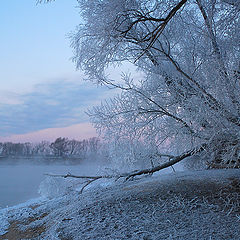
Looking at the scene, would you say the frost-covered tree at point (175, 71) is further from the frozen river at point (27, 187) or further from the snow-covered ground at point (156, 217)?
the frozen river at point (27, 187)

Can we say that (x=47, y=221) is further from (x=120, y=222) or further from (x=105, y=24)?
(x=105, y=24)

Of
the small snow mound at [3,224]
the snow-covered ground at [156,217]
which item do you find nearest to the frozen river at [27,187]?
the small snow mound at [3,224]

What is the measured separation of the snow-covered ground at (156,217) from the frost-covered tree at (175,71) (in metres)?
0.69

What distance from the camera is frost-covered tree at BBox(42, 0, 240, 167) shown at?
146 inches

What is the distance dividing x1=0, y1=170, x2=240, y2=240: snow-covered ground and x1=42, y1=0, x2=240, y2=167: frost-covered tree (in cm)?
69

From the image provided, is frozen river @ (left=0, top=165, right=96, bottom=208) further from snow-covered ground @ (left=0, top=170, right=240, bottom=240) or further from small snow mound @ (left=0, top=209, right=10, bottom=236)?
snow-covered ground @ (left=0, top=170, right=240, bottom=240)

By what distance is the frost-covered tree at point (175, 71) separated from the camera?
3.72m

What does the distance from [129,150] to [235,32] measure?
2.89m

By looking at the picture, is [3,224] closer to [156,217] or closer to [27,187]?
[156,217]

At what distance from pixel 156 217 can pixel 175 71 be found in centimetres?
260

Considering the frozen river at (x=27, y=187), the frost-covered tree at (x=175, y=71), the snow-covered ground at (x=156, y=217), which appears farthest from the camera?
the frozen river at (x=27, y=187)

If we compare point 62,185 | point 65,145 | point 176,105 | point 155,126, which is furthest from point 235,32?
point 65,145

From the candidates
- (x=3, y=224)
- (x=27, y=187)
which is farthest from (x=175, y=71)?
(x=27, y=187)

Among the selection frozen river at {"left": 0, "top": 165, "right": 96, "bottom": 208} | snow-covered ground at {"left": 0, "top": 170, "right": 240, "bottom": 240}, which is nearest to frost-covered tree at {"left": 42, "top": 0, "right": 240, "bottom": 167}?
snow-covered ground at {"left": 0, "top": 170, "right": 240, "bottom": 240}
